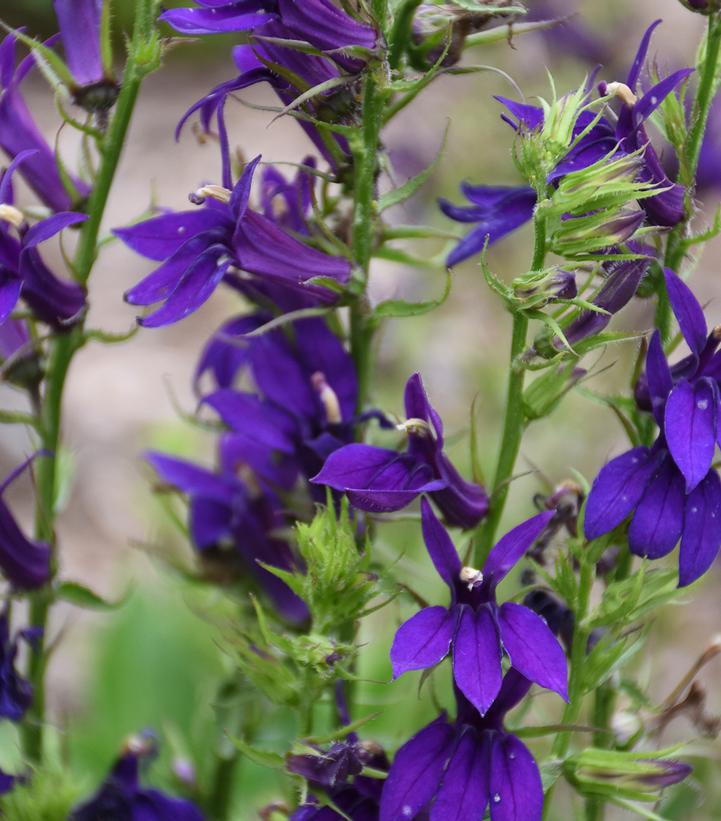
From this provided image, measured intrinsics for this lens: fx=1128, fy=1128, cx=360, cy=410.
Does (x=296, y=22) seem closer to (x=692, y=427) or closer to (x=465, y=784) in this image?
(x=692, y=427)

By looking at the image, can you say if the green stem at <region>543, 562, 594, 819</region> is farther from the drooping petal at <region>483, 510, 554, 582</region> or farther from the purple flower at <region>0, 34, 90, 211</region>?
the purple flower at <region>0, 34, 90, 211</region>

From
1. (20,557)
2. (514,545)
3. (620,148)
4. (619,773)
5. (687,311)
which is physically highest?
(620,148)

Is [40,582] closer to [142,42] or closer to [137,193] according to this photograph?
[142,42]

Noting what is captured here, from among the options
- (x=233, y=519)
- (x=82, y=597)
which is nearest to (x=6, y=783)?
(x=82, y=597)

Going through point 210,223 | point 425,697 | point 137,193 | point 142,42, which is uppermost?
point 142,42

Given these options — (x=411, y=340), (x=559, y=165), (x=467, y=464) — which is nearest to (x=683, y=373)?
(x=559, y=165)

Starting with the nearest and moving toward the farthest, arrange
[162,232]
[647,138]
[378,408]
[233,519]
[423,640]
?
1. [423,640]
2. [647,138]
3. [162,232]
4. [378,408]
5. [233,519]
